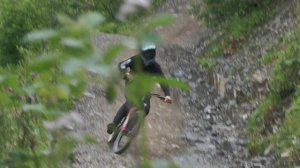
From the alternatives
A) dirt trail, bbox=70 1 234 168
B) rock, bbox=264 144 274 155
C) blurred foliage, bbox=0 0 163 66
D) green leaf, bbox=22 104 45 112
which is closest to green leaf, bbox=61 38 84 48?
green leaf, bbox=22 104 45 112

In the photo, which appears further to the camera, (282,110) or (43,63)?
(282,110)

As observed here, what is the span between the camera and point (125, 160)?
1006 cm

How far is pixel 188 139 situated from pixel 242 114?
1224 millimetres

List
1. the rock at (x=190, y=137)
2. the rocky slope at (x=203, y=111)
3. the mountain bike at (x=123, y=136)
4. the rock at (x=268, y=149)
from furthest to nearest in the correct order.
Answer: the rock at (x=190, y=137) < the rocky slope at (x=203, y=111) < the rock at (x=268, y=149) < the mountain bike at (x=123, y=136)

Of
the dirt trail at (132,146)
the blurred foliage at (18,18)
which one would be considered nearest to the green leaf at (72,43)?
the dirt trail at (132,146)

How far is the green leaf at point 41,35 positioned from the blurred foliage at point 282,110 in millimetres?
8184

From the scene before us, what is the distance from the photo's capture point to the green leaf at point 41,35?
134 cm

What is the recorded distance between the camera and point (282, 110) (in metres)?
11.4

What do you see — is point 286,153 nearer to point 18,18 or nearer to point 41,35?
point 41,35

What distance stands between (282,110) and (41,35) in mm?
10363

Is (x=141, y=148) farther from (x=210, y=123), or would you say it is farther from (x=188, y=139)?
(x=210, y=123)

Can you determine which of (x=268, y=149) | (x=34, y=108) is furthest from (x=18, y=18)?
(x=34, y=108)

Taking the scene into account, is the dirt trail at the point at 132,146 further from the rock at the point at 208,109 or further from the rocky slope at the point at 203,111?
the rock at the point at 208,109

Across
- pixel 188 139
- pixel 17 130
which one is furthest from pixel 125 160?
pixel 17 130
